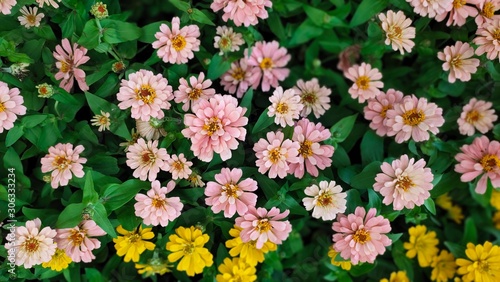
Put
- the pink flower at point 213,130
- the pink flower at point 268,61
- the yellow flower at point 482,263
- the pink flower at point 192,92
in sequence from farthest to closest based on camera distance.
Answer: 1. the pink flower at point 268,61
2. the yellow flower at point 482,263
3. the pink flower at point 192,92
4. the pink flower at point 213,130

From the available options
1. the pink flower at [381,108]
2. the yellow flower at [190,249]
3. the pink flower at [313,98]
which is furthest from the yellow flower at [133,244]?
the pink flower at [381,108]

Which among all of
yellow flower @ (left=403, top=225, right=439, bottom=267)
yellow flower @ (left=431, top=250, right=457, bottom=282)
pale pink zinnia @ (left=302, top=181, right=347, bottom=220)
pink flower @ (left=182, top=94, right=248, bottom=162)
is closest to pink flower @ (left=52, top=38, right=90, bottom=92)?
pink flower @ (left=182, top=94, right=248, bottom=162)

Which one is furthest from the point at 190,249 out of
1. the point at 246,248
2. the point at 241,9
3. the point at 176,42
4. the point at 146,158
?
the point at 241,9

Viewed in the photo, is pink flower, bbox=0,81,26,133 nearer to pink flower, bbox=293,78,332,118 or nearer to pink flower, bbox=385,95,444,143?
pink flower, bbox=293,78,332,118

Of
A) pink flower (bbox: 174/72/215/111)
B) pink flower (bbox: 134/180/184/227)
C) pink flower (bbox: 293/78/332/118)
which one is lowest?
pink flower (bbox: 134/180/184/227)

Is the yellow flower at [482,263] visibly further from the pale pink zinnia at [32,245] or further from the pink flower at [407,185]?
the pale pink zinnia at [32,245]

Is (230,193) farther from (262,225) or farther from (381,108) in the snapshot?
(381,108)

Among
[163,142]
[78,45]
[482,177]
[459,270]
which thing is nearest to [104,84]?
[78,45]
